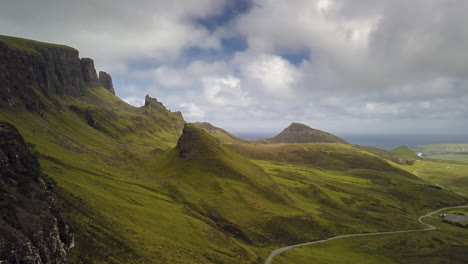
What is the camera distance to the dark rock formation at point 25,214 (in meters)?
51.5

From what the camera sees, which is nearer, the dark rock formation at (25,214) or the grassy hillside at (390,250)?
the dark rock formation at (25,214)

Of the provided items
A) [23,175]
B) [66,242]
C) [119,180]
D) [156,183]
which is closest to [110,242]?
[66,242]

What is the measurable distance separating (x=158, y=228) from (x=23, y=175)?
57.1m

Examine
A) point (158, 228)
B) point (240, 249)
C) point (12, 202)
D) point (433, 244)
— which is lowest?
point (433, 244)

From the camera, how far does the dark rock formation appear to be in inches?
2029

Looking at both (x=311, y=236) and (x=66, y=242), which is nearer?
(x=66, y=242)

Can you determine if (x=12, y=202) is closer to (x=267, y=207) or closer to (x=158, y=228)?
(x=158, y=228)

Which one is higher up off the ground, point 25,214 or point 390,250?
point 25,214

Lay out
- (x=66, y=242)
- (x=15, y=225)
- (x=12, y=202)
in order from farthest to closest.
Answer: (x=66, y=242) → (x=12, y=202) → (x=15, y=225)

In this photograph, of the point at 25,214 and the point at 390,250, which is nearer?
the point at 25,214

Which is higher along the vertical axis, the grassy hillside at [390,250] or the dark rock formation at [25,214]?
the dark rock formation at [25,214]

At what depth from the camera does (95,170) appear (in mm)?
165000

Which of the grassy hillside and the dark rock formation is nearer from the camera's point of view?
the dark rock formation

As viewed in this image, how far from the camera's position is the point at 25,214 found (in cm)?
6059
